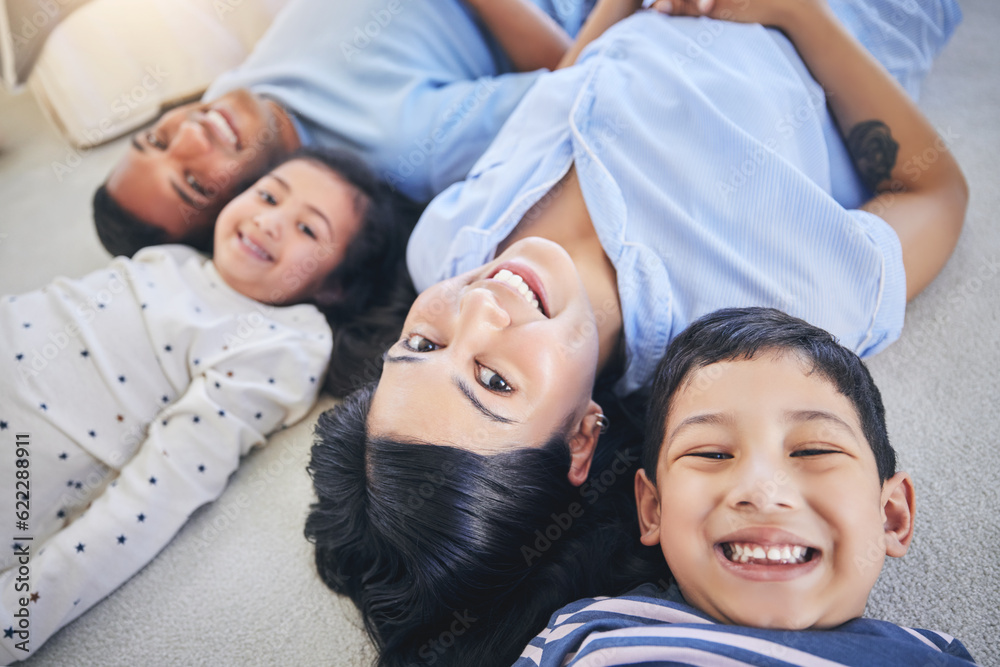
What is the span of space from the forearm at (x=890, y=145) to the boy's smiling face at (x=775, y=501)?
49 cm

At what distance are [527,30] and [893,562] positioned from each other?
51.5 inches

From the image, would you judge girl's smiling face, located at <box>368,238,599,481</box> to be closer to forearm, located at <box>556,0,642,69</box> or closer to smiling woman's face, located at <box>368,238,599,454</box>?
smiling woman's face, located at <box>368,238,599,454</box>

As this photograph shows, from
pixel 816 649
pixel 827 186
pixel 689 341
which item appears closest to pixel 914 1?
pixel 827 186

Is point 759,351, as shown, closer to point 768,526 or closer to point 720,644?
point 768,526

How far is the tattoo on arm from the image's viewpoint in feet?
3.66

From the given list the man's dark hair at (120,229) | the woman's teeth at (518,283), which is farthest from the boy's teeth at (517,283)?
the man's dark hair at (120,229)

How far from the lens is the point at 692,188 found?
39.7 inches

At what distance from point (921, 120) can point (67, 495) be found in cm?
159

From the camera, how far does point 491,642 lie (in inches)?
31.8

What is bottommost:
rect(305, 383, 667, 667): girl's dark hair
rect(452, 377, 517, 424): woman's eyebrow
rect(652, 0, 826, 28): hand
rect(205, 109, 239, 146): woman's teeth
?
rect(205, 109, 239, 146): woman's teeth

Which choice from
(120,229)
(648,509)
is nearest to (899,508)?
(648,509)

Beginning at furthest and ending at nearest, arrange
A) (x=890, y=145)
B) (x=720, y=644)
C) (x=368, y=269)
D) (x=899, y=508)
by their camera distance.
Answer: (x=368, y=269) < (x=890, y=145) < (x=899, y=508) < (x=720, y=644)

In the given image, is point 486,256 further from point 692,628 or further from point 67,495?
point 67,495

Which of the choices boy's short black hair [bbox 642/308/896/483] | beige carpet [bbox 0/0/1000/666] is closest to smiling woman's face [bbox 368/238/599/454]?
boy's short black hair [bbox 642/308/896/483]
